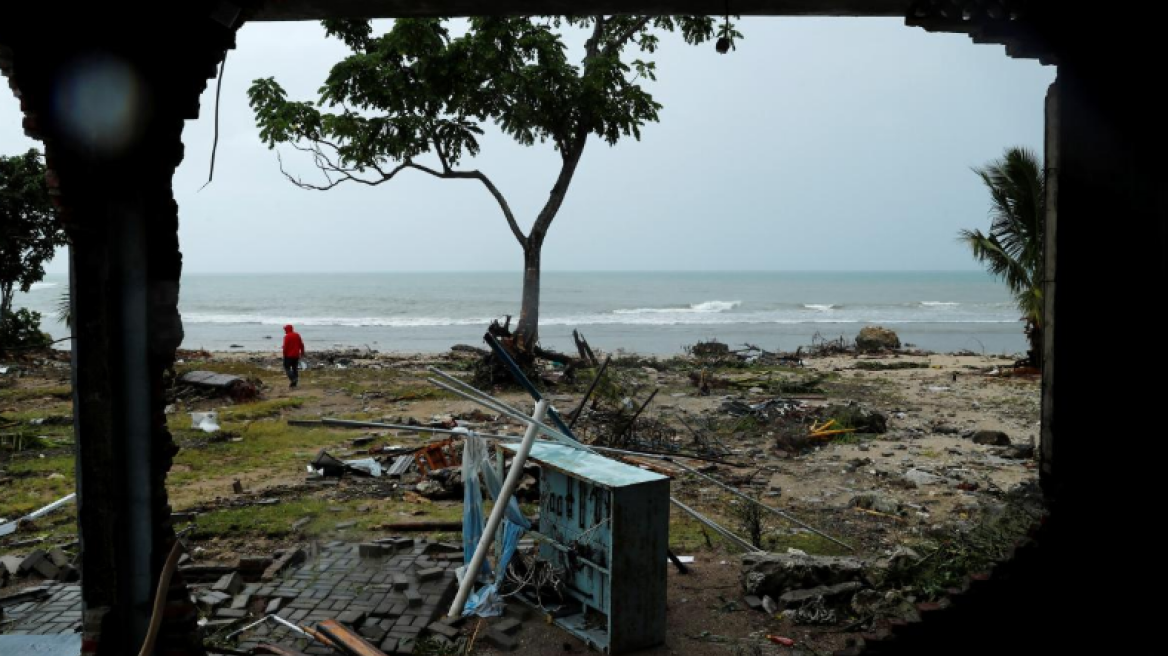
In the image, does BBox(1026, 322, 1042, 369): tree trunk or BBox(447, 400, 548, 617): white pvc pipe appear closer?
BBox(447, 400, 548, 617): white pvc pipe

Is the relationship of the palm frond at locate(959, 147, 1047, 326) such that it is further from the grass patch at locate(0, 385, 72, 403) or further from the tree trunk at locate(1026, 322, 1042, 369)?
the grass patch at locate(0, 385, 72, 403)

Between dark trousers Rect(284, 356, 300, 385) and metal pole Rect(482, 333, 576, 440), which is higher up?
metal pole Rect(482, 333, 576, 440)

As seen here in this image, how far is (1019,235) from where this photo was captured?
19.4 metres

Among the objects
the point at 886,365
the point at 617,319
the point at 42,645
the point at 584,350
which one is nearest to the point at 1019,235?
the point at 886,365

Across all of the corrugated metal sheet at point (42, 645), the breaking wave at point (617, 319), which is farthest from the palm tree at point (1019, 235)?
the breaking wave at point (617, 319)

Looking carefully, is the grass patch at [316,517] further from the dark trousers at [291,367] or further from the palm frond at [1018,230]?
the palm frond at [1018,230]

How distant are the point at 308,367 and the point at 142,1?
18.3 meters

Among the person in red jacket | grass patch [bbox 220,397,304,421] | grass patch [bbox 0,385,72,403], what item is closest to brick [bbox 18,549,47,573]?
grass patch [bbox 220,397,304,421]

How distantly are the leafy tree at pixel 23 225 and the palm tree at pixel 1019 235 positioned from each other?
23.0 metres

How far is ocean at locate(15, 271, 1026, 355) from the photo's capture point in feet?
126

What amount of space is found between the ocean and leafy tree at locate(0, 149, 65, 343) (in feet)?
27.4

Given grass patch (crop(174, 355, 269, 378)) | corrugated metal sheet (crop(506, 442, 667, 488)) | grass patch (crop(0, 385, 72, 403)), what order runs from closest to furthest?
1. corrugated metal sheet (crop(506, 442, 667, 488))
2. grass patch (crop(0, 385, 72, 403))
3. grass patch (crop(174, 355, 269, 378))

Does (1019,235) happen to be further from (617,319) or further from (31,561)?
(617,319)

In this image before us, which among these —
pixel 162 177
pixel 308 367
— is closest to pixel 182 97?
pixel 162 177
